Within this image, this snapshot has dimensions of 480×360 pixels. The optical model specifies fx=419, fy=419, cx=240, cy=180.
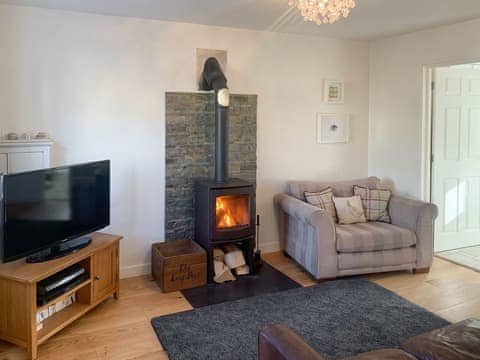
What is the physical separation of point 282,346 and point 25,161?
8.38ft

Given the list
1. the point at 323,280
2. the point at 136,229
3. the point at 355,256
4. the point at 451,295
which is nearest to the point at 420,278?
the point at 451,295

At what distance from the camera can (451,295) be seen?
3492 mm

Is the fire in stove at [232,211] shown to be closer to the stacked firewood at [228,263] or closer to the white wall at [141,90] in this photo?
the stacked firewood at [228,263]

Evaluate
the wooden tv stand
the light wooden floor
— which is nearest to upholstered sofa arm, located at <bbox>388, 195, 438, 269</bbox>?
the light wooden floor

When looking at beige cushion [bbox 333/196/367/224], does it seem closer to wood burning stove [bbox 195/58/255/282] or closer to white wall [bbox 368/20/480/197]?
white wall [bbox 368/20/480/197]

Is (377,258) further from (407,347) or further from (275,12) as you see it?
(275,12)

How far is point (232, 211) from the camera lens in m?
3.85

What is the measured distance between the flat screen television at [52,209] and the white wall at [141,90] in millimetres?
449

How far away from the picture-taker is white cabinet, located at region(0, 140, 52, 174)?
313 cm

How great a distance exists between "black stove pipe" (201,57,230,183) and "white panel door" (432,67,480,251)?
223cm

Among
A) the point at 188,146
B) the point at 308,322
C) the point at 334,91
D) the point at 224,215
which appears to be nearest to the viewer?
the point at 308,322

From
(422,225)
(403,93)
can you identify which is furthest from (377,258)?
(403,93)

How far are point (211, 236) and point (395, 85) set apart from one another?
105 inches

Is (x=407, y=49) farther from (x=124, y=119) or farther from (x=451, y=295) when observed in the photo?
(x=124, y=119)
